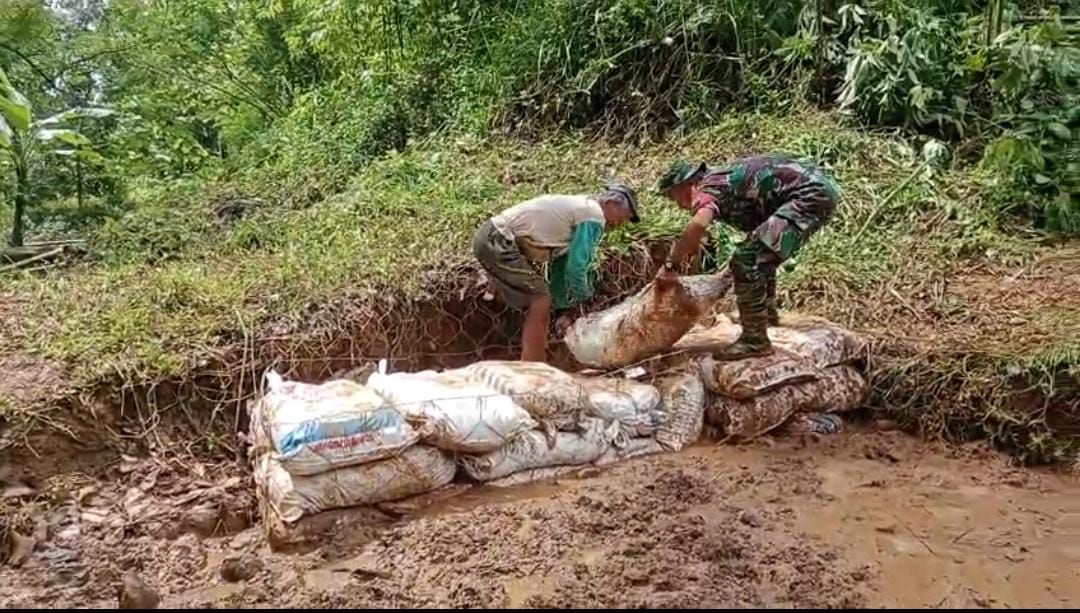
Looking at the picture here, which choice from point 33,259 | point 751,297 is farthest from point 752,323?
point 33,259

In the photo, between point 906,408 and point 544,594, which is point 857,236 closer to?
point 906,408

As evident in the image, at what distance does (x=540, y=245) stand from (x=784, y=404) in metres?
1.18

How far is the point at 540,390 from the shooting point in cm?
336

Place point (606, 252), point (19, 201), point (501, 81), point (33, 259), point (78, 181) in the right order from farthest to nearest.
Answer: point (501, 81) → point (78, 181) → point (19, 201) → point (33, 259) → point (606, 252)

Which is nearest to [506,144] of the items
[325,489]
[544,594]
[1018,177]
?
[1018,177]

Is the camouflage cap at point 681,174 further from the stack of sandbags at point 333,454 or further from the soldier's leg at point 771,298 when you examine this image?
the stack of sandbags at point 333,454

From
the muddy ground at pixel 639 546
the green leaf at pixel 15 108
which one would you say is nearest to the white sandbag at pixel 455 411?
the muddy ground at pixel 639 546

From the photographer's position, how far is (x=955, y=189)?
5387 mm

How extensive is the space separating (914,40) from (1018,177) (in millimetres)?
1244

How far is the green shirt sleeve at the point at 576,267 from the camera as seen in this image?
3746 millimetres

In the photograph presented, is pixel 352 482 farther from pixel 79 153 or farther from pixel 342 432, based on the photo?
pixel 79 153

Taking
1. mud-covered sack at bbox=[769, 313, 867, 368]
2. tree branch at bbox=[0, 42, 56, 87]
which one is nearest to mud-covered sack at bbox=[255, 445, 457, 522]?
mud-covered sack at bbox=[769, 313, 867, 368]

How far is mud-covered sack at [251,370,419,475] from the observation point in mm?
2871

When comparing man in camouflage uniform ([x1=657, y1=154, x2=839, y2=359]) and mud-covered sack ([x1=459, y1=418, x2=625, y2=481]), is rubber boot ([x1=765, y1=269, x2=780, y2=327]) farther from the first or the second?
mud-covered sack ([x1=459, y1=418, x2=625, y2=481])
